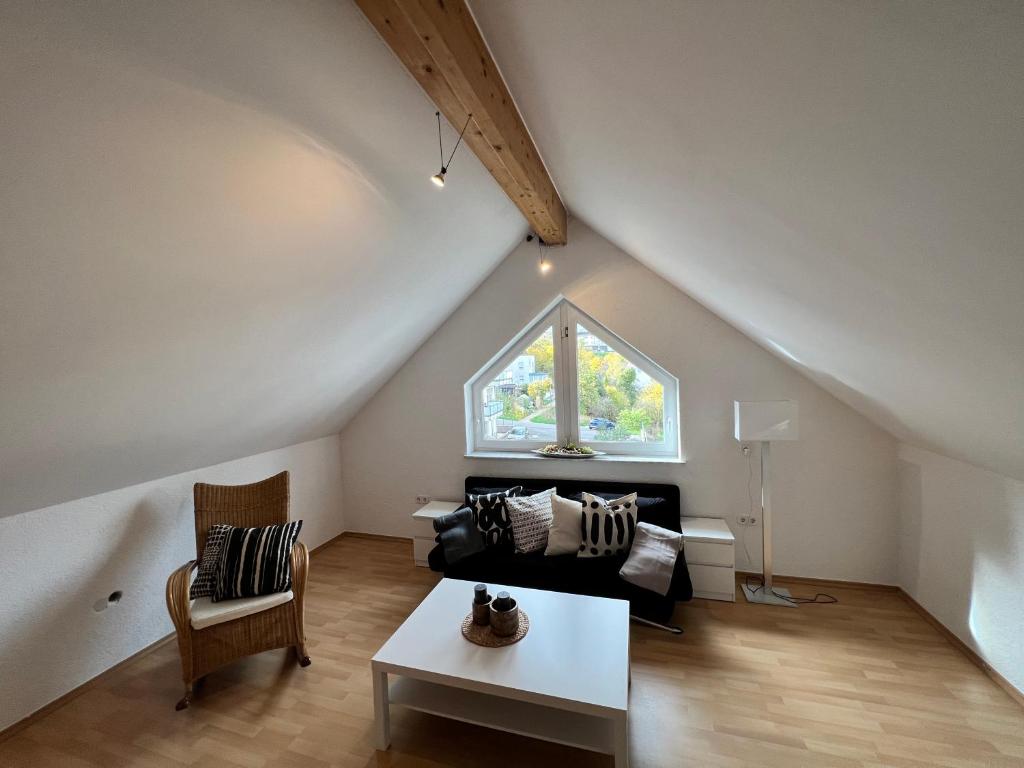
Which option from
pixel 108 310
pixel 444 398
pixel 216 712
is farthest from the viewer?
pixel 444 398

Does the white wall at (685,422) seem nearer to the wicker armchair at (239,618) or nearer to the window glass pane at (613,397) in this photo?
the window glass pane at (613,397)

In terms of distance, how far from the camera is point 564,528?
3.12m

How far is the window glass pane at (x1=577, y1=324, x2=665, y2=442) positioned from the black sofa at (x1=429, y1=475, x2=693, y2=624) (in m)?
0.45

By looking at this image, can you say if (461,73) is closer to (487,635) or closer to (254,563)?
(487,635)

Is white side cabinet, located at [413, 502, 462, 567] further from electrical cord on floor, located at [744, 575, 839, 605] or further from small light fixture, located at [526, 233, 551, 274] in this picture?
electrical cord on floor, located at [744, 575, 839, 605]

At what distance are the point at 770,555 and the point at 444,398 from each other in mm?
2828

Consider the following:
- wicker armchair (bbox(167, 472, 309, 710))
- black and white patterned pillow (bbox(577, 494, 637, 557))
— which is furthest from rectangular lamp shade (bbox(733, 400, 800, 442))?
wicker armchair (bbox(167, 472, 309, 710))

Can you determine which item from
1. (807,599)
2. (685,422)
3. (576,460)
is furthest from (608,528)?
(807,599)

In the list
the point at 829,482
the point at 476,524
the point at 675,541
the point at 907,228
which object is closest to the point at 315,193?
the point at 907,228

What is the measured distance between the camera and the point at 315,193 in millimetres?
1772

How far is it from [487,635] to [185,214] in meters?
2.11

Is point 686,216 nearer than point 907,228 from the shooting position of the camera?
No

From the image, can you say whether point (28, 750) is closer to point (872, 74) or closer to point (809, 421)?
point (872, 74)

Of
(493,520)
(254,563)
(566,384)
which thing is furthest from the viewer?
(566,384)
